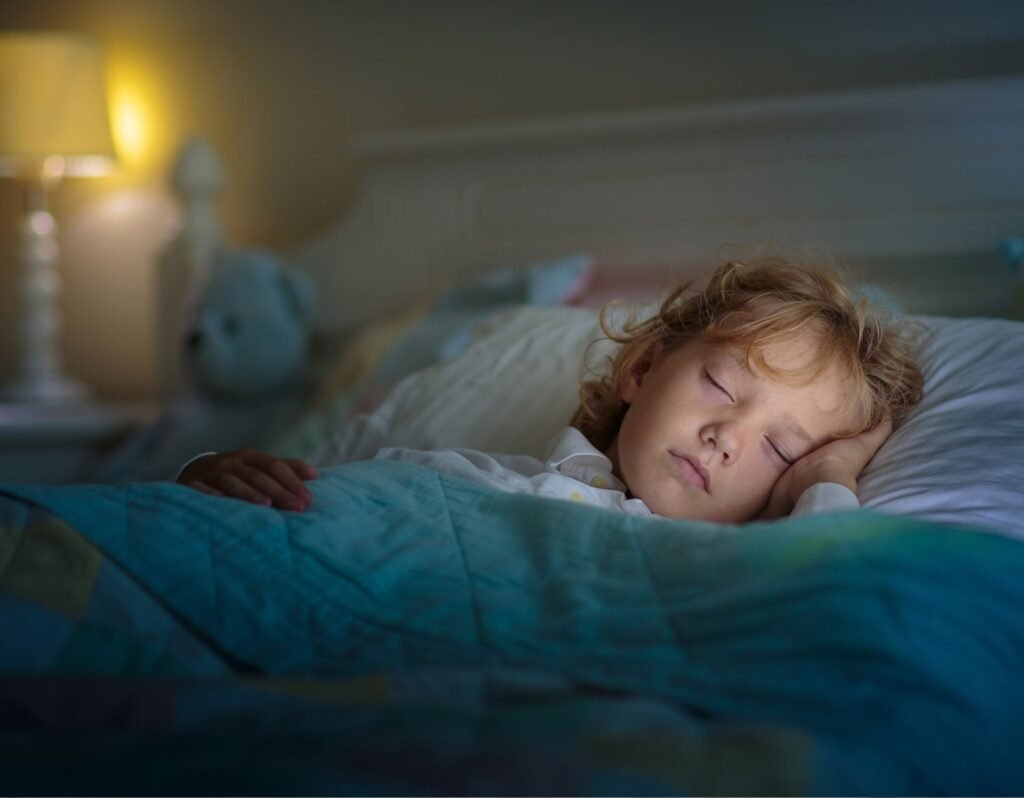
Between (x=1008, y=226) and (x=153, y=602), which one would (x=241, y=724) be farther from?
(x=1008, y=226)

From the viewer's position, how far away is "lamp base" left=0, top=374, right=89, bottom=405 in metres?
2.44

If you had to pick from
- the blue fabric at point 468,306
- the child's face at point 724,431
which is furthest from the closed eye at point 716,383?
the blue fabric at point 468,306

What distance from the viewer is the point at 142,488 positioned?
2.93ft

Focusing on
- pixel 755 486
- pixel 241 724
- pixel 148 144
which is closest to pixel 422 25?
pixel 148 144

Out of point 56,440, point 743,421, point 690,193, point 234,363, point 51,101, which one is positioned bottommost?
point 56,440

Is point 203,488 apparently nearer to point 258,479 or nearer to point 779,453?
point 258,479

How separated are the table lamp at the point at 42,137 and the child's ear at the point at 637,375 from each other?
1634 mm

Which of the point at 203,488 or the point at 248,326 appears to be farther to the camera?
the point at 248,326

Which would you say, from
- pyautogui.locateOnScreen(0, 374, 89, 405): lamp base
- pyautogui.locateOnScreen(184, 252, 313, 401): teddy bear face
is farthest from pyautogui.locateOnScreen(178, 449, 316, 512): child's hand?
pyautogui.locateOnScreen(0, 374, 89, 405): lamp base

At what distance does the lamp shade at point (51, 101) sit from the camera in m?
2.33

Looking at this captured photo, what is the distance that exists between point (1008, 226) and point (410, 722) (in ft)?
4.84

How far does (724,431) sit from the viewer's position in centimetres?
105

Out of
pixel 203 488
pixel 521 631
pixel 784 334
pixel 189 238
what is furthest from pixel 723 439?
pixel 189 238

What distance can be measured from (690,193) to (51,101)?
55.6 inches
